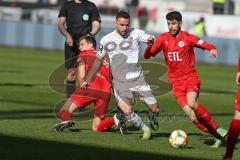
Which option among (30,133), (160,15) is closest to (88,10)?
(30,133)

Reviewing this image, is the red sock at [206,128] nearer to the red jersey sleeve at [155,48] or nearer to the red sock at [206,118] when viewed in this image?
the red sock at [206,118]

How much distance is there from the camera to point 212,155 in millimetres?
10852

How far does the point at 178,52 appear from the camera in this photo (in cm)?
1241

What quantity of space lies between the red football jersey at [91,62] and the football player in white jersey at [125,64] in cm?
11

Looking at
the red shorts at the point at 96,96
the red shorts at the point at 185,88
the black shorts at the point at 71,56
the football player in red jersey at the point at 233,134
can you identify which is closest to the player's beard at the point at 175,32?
the red shorts at the point at 185,88

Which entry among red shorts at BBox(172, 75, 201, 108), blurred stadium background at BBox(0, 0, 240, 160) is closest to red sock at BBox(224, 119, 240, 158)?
blurred stadium background at BBox(0, 0, 240, 160)

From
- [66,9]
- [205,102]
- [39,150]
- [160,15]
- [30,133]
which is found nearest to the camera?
[39,150]

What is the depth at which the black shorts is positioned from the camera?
15.5 meters

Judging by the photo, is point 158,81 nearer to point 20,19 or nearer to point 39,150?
point 39,150

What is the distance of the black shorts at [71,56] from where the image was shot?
51.0 feet

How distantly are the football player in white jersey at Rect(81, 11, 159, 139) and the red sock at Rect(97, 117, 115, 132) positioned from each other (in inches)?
14.3

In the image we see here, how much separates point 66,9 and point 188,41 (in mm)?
3933

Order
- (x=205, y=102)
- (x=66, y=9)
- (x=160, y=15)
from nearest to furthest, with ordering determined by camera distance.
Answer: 1. (x=66, y=9)
2. (x=205, y=102)
3. (x=160, y=15)

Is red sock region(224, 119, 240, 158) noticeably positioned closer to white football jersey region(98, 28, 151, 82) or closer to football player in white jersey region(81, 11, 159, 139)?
football player in white jersey region(81, 11, 159, 139)
